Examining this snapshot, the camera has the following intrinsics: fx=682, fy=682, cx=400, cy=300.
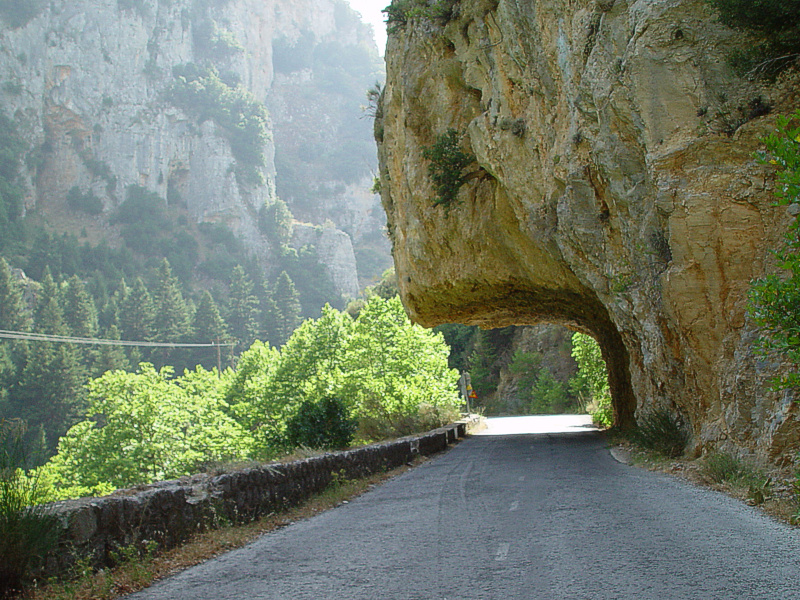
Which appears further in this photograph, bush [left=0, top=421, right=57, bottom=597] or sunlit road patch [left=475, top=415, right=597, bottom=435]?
sunlit road patch [left=475, top=415, right=597, bottom=435]

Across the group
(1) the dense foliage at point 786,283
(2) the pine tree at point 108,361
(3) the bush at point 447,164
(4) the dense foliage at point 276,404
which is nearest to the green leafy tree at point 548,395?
(4) the dense foliage at point 276,404

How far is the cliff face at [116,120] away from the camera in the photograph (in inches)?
4798

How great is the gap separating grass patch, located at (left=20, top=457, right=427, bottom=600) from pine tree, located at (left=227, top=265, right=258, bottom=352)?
358 feet

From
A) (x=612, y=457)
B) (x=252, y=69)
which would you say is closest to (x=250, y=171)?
(x=252, y=69)

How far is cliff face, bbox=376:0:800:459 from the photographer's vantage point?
34.0ft

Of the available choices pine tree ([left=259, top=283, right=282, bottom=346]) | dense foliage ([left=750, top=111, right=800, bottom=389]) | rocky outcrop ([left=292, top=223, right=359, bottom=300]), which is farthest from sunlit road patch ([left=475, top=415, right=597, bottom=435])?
rocky outcrop ([left=292, top=223, right=359, bottom=300])

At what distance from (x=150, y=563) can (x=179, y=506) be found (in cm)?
94

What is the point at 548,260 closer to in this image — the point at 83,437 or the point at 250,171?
the point at 83,437

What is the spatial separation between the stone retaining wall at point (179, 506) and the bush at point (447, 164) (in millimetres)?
10745

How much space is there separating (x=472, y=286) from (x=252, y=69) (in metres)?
169

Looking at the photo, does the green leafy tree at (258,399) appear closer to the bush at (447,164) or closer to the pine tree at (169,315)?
the bush at (447,164)

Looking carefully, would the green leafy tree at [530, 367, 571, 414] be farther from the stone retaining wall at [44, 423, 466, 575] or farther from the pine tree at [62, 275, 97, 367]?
the pine tree at [62, 275, 97, 367]

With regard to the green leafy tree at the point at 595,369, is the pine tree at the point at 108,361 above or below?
above

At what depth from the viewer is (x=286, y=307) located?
12581 centimetres
